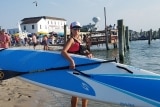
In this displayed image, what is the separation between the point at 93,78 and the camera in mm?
6398

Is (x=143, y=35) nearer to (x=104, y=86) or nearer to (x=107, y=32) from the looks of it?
(x=107, y=32)

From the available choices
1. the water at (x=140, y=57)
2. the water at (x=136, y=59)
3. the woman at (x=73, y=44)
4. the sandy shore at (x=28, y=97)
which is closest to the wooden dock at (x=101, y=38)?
the water at (x=140, y=57)

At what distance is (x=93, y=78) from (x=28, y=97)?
3.36 metres

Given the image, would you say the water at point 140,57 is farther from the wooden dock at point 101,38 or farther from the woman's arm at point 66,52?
the woman's arm at point 66,52

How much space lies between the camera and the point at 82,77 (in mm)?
6414

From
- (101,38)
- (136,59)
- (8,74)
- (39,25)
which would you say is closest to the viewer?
(8,74)

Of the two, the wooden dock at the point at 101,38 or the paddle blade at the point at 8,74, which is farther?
the wooden dock at the point at 101,38

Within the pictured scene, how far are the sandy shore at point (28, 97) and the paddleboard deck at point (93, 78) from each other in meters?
1.73

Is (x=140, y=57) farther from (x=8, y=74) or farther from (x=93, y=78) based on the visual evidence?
(x=8, y=74)

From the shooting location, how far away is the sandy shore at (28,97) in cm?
837

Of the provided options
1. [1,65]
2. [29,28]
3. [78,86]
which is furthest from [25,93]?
[29,28]

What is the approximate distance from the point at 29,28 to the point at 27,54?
2893 inches

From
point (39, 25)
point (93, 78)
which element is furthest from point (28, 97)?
point (39, 25)

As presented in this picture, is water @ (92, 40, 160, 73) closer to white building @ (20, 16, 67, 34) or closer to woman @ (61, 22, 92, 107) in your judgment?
woman @ (61, 22, 92, 107)
